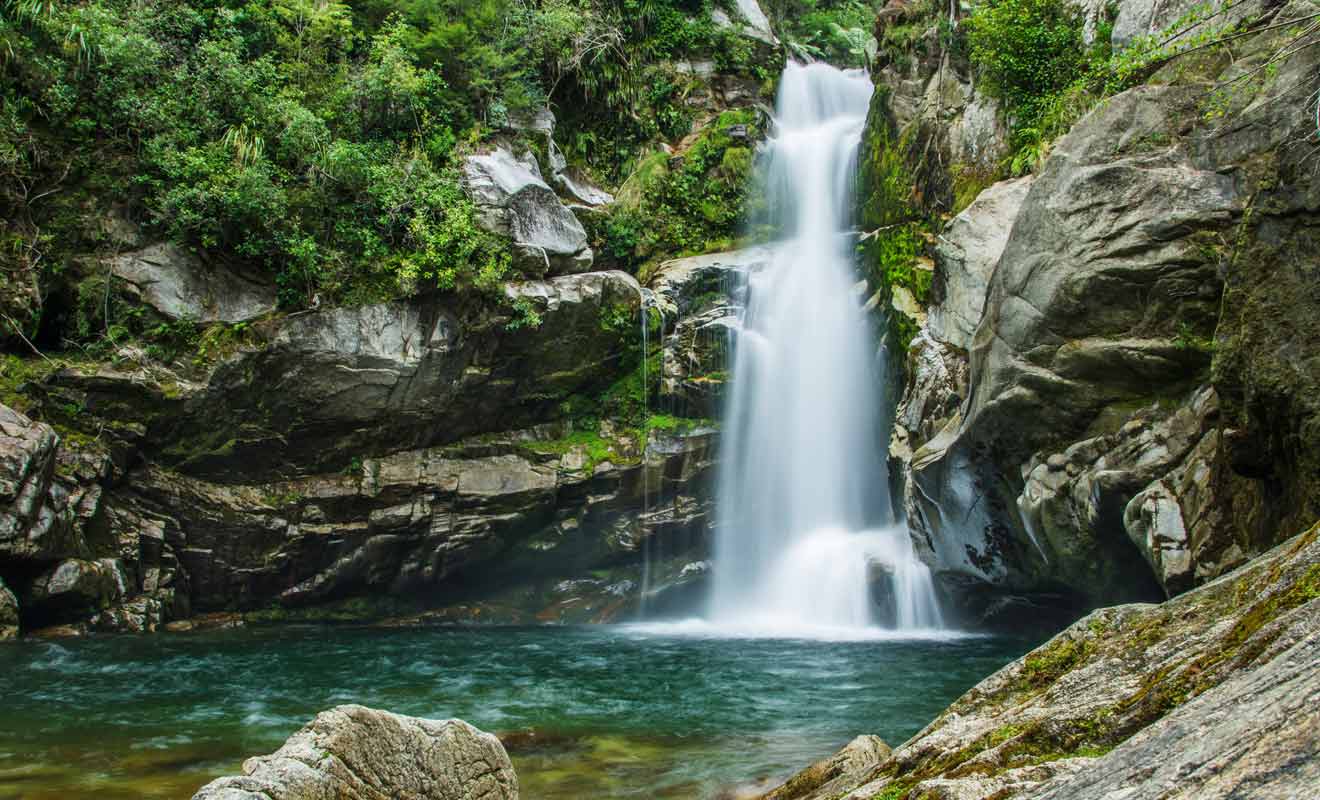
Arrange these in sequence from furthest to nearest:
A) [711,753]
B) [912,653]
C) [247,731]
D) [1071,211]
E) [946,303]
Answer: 1. [946,303]
2. [912,653]
3. [1071,211]
4. [247,731]
5. [711,753]

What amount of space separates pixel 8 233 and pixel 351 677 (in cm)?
1079

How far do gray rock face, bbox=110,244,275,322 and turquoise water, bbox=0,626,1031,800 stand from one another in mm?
5915

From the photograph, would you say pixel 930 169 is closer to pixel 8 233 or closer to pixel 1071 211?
pixel 1071 211

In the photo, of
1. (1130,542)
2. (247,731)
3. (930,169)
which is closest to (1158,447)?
(1130,542)

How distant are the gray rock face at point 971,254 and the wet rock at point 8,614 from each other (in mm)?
15740

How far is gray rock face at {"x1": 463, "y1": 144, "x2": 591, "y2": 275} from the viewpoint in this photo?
1744cm

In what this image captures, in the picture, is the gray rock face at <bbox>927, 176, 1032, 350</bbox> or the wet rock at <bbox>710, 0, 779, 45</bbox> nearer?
the gray rock face at <bbox>927, 176, 1032, 350</bbox>

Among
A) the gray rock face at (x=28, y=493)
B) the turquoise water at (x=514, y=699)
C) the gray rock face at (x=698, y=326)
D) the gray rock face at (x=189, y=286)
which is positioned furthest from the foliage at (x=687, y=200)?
the gray rock face at (x=28, y=493)

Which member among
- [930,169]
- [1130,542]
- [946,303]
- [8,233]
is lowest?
[1130,542]

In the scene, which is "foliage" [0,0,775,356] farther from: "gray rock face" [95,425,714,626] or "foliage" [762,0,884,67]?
"foliage" [762,0,884,67]

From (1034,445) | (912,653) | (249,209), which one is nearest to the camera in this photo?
(1034,445)

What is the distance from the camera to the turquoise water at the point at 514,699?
7.19m

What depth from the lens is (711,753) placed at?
7.80 meters

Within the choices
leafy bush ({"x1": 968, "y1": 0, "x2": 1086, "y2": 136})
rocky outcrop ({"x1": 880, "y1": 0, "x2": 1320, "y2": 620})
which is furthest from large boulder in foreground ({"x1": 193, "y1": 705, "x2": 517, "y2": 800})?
leafy bush ({"x1": 968, "y1": 0, "x2": 1086, "y2": 136})
